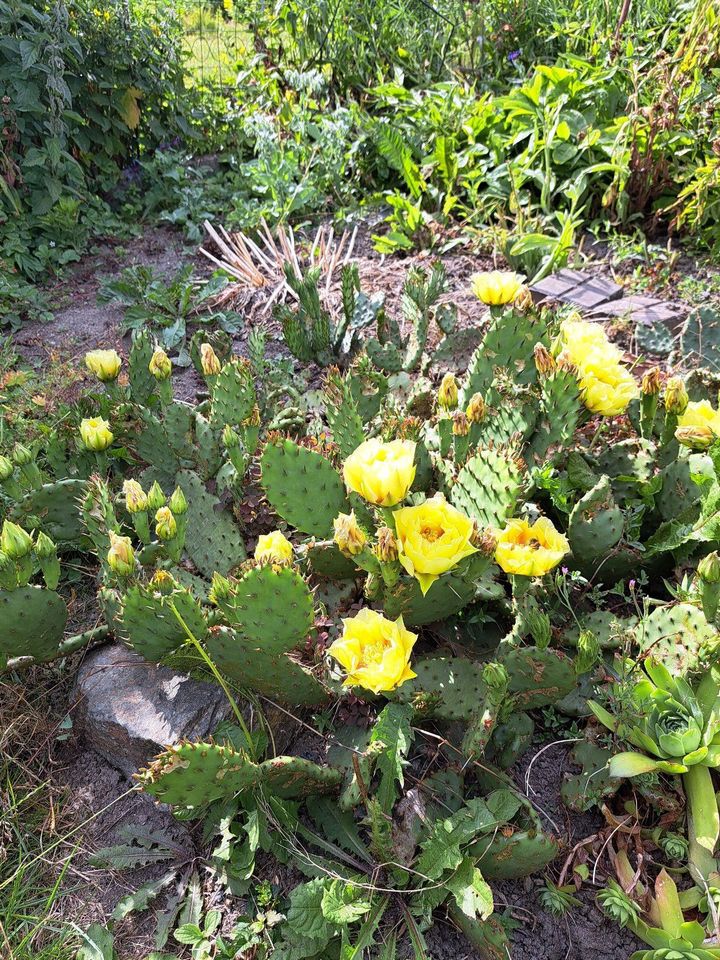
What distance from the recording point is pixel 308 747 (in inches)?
71.6

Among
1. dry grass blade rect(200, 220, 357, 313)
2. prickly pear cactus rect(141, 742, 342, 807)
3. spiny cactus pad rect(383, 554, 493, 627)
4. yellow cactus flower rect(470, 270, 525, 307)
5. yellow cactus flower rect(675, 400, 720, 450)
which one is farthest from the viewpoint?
dry grass blade rect(200, 220, 357, 313)

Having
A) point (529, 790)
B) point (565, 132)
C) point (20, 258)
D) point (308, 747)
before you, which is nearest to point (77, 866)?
point (308, 747)

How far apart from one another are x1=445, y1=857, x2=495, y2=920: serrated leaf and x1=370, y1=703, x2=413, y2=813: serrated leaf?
0.19 meters

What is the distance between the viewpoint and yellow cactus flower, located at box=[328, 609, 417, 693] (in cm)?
143

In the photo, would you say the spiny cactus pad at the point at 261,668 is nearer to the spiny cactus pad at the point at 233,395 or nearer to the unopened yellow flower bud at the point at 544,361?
the spiny cactus pad at the point at 233,395

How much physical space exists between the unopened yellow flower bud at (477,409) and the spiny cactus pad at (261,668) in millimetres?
725

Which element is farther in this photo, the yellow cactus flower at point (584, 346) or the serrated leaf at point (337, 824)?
the yellow cactus flower at point (584, 346)

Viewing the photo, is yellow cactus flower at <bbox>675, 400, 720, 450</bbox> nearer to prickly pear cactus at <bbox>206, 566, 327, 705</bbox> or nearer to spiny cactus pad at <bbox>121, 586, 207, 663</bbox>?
prickly pear cactus at <bbox>206, 566, 327, 705</bbox>

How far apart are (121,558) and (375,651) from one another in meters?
0.59

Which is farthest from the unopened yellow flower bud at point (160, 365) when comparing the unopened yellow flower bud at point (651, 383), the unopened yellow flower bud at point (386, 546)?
the unopened yellow flower bud at point (651, 383)

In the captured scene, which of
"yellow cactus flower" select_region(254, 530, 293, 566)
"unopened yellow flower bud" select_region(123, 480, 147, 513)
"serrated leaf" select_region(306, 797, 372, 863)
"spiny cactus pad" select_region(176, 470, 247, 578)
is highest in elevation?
"unopened yellow flower bud" select_region(123, 480, 147, 513)

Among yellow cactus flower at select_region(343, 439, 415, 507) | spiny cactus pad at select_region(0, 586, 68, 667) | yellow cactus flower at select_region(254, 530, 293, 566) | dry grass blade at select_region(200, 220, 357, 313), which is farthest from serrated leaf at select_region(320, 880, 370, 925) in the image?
dry grass blade at select_region(200, 220, 357, 313)

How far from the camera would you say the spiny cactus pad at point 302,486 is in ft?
5.79

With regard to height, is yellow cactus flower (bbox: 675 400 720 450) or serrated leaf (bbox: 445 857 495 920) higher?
yellow cactus flower (bbox: 675 400 720 450)
